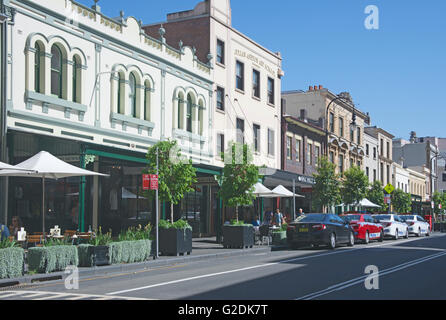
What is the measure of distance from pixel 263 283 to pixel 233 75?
2142 centimetres

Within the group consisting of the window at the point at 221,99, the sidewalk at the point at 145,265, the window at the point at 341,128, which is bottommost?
the sidewalk at the point at 145,265

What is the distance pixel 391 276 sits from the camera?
12938 millimetres

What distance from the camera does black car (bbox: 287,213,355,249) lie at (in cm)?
2238

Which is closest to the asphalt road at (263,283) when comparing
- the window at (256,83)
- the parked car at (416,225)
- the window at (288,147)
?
the window at (256,83)

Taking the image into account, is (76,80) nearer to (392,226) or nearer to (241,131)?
(241,131)

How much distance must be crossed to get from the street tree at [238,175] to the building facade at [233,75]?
19.3 ft

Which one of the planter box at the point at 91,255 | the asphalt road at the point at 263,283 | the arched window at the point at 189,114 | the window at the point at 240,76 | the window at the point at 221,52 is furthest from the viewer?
the window at the point at 240,76

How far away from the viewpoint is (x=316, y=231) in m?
22.4

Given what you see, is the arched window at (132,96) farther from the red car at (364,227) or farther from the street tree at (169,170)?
the red car at (364,227)

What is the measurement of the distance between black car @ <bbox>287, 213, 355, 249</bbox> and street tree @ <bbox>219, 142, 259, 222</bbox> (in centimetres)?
222

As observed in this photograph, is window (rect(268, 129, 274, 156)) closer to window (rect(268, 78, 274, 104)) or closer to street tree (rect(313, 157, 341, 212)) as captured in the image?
window (rect(268, 78, 274, 104))

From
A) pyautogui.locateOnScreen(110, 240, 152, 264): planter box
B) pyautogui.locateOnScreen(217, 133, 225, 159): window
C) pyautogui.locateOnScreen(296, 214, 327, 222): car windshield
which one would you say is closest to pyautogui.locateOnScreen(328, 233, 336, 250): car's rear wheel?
pyautogui.locateOnScreen(296, 214, 327, 222): car windshield

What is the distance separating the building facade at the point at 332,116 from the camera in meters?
46.7
